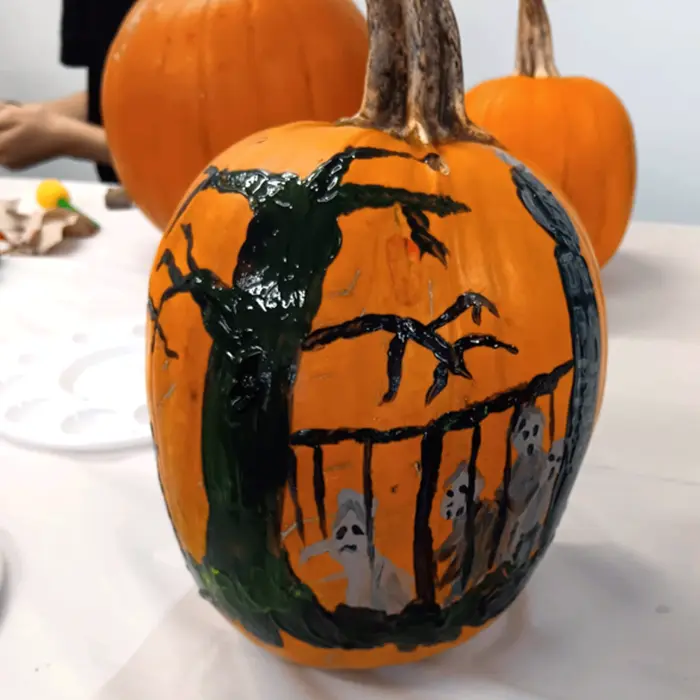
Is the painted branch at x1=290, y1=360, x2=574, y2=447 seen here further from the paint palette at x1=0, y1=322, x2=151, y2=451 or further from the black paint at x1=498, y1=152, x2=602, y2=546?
the paint palette at x1=0, y1=322, x2=151, y2=451

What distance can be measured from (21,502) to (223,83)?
16.7 inches

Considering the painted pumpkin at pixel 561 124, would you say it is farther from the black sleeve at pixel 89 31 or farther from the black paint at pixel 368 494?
the black sleeve at pixel 89 31

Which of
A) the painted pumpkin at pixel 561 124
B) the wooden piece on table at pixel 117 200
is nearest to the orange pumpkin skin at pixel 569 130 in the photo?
the painted pumpkin at pixel 561 124

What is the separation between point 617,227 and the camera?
32.4 inches

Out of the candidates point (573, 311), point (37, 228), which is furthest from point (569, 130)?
point (37, 228)

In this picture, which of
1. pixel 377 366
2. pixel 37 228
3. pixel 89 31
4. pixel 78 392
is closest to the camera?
pixel 377 366

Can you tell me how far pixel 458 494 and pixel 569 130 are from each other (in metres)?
0.52

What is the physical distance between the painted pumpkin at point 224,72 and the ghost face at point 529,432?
19.6 inches

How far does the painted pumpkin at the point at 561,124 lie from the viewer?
29.9 inches

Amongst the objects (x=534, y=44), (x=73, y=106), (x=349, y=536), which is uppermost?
(x=534, y=44)

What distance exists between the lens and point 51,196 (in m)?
Result: 1.13

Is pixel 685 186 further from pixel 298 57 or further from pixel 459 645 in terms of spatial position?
pixel 459 645

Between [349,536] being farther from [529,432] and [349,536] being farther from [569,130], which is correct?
[569,130]

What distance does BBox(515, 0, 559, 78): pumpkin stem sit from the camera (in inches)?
30.8
